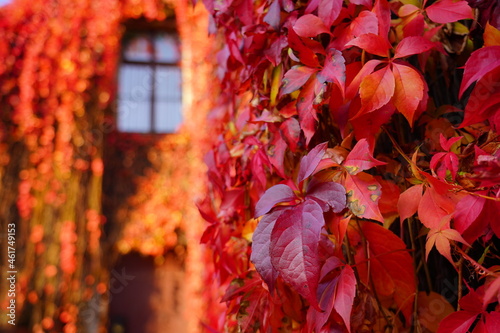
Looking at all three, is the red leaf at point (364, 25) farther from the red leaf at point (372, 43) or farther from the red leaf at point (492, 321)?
the red leaf at point (492, 321)

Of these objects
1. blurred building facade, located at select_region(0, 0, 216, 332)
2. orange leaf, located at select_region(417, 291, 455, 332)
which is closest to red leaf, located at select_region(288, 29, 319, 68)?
orange leaf, located at select_region(417, 291, 455, 332)

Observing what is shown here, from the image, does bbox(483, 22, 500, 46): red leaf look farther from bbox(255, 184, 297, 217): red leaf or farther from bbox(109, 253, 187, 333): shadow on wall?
bbox(109, 253, 187, 333): shadow on wall

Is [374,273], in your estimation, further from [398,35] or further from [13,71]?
[13,71]

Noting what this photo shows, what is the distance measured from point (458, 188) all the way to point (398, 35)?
25 cm

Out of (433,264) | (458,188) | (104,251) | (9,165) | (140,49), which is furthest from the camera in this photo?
(140,49)

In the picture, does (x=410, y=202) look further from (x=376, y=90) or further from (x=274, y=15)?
(x=274, y=15)

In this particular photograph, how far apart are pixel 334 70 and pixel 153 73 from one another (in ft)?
14.8

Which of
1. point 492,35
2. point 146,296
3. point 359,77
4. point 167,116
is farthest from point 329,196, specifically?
point 167,116

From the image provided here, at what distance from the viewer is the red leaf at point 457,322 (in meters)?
0.45

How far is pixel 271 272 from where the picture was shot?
1.53 ft

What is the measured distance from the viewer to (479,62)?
46 centimetres

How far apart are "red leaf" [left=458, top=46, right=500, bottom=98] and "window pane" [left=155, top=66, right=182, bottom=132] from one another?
4299 millimetres

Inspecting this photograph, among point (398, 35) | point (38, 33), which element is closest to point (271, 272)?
point (398, 35)

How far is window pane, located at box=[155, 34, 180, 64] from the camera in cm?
477
